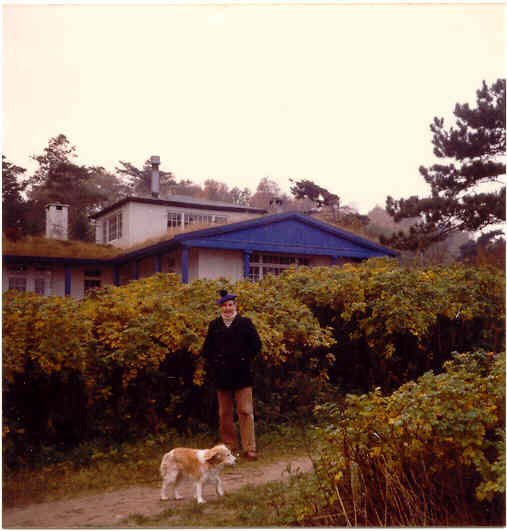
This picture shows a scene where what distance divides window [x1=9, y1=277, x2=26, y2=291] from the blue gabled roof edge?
10.9 metres

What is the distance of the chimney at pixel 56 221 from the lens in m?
9.89

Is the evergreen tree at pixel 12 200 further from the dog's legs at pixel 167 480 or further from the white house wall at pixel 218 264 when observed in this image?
the white house wall at pixel 218 264

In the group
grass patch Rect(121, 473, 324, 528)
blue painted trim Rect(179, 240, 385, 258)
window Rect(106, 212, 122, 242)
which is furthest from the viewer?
window Rect(106, 212, 122, 242)

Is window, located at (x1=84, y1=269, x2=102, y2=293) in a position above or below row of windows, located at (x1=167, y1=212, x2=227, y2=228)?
below

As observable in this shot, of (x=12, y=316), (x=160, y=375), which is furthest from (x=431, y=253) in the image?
(x=12, y=316)

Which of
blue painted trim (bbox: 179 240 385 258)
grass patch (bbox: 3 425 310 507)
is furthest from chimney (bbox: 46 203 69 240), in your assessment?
blue painted trim (bbox: 179 240 385 258)

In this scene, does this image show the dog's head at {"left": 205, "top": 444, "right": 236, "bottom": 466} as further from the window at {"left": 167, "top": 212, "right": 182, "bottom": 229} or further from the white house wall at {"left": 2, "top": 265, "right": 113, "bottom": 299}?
the window at {"left": 167, "top": 212, "right": 182, "bottom": 229}


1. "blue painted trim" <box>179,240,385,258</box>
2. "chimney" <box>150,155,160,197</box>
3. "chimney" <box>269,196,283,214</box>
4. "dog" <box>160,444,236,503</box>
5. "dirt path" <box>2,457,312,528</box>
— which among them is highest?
"chimney" <box>150,155,160,197</box>

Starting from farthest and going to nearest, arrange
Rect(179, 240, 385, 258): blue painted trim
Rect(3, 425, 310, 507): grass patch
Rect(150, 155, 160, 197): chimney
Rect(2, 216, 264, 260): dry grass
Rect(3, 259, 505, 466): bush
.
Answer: Rect(179, 240, 385, 258): blue painted trim → Rect(150, 155, 160, 197): chimney → Rect(2, 216, 264, 260): dry grass → Rect(3, 259, 505, 466): bush → Rect(3, 425, 310, 507): grass patch

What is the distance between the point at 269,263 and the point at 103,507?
15.8m

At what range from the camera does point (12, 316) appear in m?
6.28

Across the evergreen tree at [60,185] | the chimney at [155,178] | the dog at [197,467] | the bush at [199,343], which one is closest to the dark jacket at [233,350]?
the bush at [199,343]

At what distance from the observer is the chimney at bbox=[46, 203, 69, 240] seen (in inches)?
389

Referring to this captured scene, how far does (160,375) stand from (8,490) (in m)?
2.00
